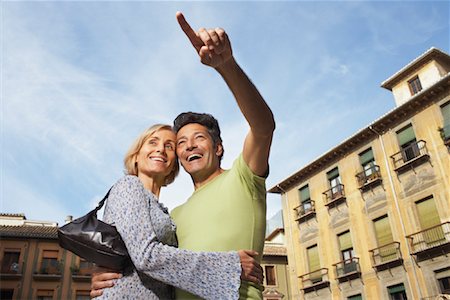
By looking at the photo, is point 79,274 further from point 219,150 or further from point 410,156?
point 219,150

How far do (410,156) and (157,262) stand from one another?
18.2 m

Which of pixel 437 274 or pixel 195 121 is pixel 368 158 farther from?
pixel 195 121

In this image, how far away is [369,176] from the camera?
1956cm

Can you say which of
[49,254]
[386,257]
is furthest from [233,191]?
[49,254]

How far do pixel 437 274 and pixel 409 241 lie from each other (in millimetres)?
1639

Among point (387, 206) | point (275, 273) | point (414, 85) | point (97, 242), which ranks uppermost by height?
point (414, 85)

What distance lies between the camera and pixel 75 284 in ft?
90.2

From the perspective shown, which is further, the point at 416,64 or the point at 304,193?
the point at 304,193

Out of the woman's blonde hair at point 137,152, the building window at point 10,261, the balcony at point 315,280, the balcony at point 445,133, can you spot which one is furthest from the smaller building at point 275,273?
the woman's blonde hair at point 137,152

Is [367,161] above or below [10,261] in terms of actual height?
above

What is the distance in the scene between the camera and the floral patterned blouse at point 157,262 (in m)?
1.94

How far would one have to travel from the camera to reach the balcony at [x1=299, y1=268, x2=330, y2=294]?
20703 mm

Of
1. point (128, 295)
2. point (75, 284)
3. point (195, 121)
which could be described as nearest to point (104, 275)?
point (128, 295)

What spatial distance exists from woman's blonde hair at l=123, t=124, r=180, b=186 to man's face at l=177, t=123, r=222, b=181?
177mm
